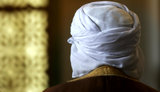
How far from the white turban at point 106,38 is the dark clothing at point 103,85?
0.17 ft

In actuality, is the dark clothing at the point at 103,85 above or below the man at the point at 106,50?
below

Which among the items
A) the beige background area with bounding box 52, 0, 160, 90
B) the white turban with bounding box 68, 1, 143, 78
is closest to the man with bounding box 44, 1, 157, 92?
the white turban with bounding box 68, 1, 143, 78

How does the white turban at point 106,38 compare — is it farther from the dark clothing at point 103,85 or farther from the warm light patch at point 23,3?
the warm light patch at point 23,3

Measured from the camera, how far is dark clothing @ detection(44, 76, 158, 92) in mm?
829

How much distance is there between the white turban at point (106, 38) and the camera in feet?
2.81

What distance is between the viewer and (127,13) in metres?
0.92

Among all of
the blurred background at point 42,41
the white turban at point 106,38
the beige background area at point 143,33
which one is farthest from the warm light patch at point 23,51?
the white turban at point 106,38

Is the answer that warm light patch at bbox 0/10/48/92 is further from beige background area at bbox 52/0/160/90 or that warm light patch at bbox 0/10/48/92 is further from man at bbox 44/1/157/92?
man at bbox 44/1/157/92

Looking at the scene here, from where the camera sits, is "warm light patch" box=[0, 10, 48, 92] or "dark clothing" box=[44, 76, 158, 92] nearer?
"dark clothing" box=[44, 76, 158, 92]

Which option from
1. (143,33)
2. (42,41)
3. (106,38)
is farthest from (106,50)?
(143,33)

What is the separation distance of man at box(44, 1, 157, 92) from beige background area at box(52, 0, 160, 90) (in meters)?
1.39

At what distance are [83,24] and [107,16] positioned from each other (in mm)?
84

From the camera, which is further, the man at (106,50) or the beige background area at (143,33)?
the beige background area at (143,33)

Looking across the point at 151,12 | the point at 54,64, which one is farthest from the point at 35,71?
the point at 151,12
